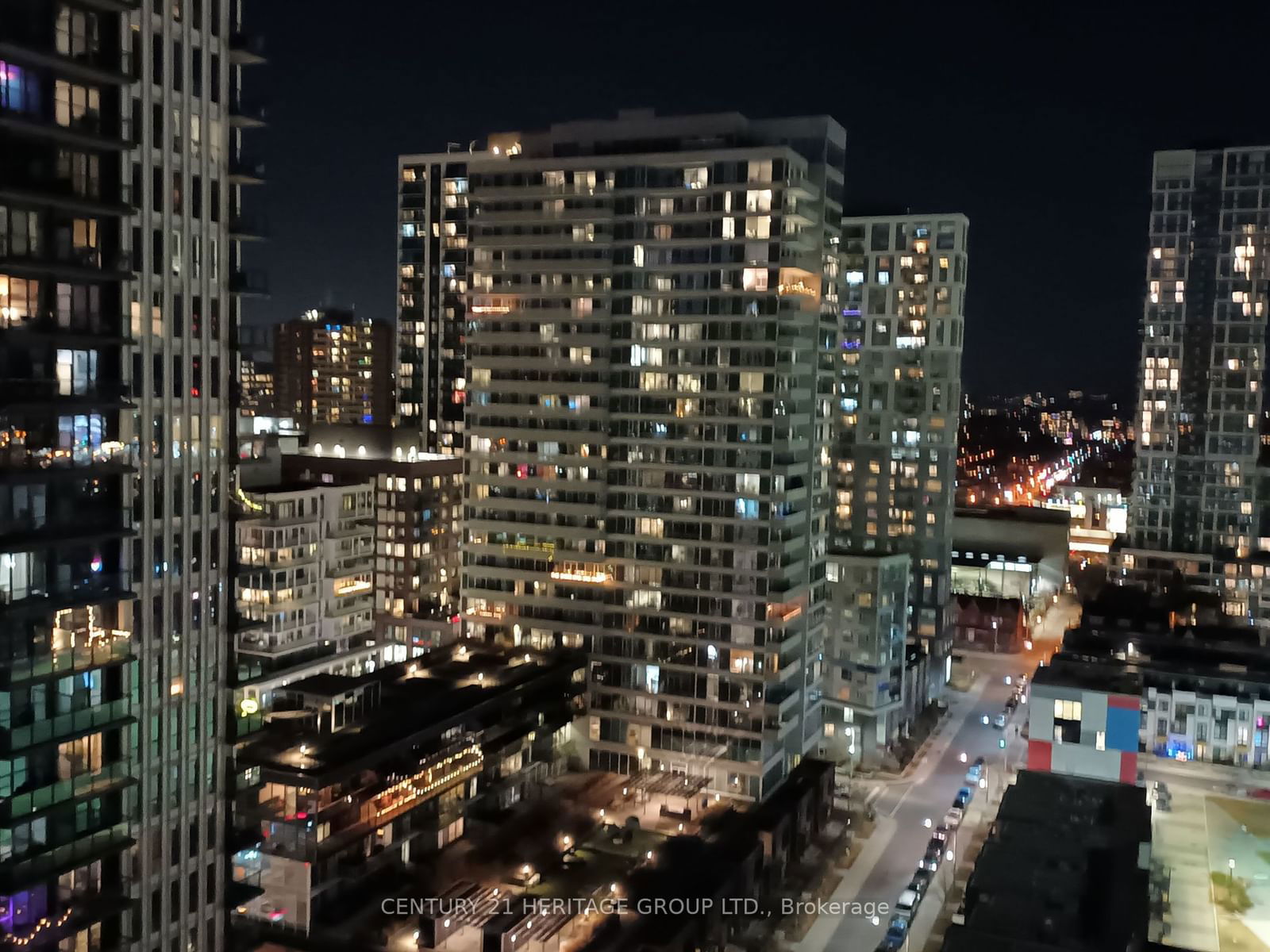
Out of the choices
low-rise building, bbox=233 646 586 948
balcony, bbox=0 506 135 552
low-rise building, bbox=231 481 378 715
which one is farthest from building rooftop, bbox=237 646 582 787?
low-rise building, bbox=231 481 378 715

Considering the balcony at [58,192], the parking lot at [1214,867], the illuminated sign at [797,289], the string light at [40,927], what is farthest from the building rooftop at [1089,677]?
the balcony at [58,192]

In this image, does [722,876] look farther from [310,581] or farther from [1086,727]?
[310,581]

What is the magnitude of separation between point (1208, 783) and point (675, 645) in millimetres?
34299

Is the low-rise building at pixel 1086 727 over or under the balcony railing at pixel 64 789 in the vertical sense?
under

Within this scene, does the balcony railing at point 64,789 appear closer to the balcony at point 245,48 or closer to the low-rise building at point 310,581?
the balcony at point 245,48

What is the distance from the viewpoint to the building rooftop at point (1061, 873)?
36750mm

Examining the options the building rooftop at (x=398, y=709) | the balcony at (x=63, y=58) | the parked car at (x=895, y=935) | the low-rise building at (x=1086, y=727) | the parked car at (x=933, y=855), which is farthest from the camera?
the low-rise building at (x=1086, y=727)

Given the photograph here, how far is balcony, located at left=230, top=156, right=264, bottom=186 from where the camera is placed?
31406 millimetres

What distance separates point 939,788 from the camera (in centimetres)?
Answer: 6331

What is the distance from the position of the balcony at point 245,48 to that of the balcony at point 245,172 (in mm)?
2833

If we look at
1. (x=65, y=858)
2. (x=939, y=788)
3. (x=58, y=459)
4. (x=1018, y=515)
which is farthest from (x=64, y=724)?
(x=1018, y=515)

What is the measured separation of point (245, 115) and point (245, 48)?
1.87 meters

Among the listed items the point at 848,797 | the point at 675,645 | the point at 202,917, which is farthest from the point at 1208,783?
the point at 202,917

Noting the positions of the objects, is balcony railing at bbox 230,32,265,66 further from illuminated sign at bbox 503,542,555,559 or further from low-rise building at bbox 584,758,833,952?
illuminated sign at bbox 503,542,555,559
